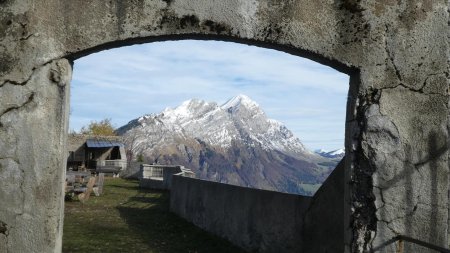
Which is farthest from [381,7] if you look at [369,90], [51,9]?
[51,9]

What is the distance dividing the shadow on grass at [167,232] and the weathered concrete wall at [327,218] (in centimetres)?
192

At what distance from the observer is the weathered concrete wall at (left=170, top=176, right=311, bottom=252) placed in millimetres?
7270

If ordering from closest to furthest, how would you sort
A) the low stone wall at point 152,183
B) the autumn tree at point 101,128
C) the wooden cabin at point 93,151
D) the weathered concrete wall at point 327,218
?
the weathered concrete wall at point 327,218 < the low stone wall at point 152,183 < the wooden cabin at point 93,151 < the autumn tree at point 101,128

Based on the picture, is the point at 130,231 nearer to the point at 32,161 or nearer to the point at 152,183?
the point at 32,161

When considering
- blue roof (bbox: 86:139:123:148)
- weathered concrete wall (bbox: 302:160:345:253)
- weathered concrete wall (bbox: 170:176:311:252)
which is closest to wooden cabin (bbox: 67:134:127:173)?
blue roof (bbox: 86:139:123:148)

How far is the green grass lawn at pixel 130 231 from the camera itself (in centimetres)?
864

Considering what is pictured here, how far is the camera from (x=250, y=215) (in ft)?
27.8

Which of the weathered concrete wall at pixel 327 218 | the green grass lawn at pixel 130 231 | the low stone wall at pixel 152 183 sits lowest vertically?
the green grass lawn at pixel 130 231

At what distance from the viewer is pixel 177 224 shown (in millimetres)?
11578

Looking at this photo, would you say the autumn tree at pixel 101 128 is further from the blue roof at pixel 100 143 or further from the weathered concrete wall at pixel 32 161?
the weathered concrete wall at pixel 32 161

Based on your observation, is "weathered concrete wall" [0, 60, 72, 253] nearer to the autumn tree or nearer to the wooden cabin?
the wooden cabin

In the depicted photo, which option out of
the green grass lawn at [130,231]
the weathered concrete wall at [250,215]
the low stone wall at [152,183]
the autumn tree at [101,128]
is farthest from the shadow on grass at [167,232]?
the autumn tree at [101,128]

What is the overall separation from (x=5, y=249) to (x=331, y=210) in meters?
3.93

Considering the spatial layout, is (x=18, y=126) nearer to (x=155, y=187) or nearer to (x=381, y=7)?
(x=381, y=7)
